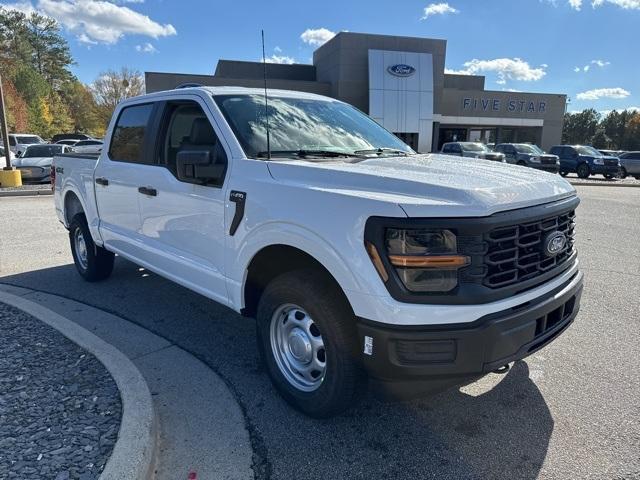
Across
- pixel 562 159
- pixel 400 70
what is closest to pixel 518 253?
pixel 562 159

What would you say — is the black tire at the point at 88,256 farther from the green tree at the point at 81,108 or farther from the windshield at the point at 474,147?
the green tree at the point at 81,108

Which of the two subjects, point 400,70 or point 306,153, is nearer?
point 306,153

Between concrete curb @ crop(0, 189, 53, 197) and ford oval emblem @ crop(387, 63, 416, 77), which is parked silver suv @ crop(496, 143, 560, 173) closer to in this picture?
ford oval emblem @ crop(387, 63, 416, 77)

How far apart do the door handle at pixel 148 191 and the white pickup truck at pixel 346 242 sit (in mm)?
21

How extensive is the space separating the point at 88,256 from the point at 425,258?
15.4 ft

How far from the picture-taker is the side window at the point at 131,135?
173 inches

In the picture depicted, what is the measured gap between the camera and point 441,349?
91.7 inches

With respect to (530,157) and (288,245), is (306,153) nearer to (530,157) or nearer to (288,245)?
(288,245)

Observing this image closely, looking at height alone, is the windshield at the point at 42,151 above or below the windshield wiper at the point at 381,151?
below

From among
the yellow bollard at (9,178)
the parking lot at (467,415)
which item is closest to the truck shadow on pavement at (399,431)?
the parking lot at (467,415)

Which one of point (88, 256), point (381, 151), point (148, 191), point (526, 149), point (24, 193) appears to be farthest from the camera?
point (526, 149)

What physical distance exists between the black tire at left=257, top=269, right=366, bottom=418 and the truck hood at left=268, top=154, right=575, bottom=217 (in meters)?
0.57

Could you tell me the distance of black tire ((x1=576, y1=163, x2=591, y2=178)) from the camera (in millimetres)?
26078

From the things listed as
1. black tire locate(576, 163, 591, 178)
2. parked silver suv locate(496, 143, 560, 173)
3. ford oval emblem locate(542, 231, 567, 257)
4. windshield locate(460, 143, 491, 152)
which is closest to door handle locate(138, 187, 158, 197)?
ford oval emblem locate(542, 231, 567, 257)
